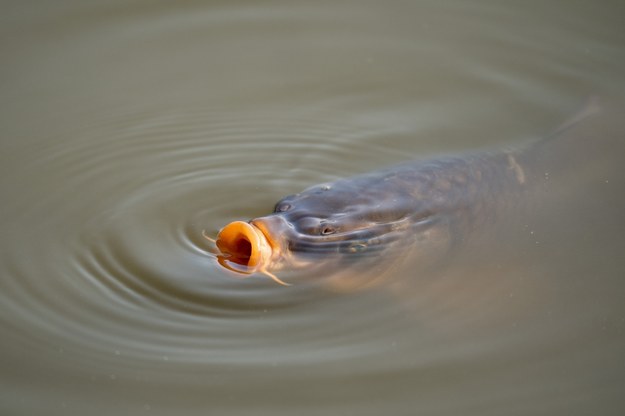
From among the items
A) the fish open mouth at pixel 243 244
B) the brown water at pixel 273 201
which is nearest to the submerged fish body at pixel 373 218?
the fish open mouth at pixel 243 244

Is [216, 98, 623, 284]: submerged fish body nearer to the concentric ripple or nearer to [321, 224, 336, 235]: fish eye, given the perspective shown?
[321, 224, 336, 235]: fish eye

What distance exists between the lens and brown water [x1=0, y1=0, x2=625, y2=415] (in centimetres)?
324

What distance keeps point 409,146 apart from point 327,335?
1.55 meters

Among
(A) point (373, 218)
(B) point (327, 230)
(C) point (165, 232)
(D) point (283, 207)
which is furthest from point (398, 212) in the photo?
(C) point (165, 232)

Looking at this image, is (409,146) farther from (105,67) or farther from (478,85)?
(105,67)

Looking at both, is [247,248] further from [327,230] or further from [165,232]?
[165,232]

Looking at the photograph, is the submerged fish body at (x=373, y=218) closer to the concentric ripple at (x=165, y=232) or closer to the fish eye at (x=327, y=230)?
the fish eye at (x=327, y=230)

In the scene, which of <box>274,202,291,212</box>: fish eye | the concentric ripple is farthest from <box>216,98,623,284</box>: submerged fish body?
the concentric ripple

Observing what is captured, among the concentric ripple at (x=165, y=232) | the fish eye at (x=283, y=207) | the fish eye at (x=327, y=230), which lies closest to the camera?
the concentric ripple at (x=165, y=232)

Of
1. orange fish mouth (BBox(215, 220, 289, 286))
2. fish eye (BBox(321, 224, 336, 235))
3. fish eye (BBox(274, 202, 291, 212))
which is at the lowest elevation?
orange fish mouth (BBox(215, 220, 289, 286))

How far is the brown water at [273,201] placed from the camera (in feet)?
10.6

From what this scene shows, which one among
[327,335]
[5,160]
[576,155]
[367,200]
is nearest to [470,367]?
[327,335]

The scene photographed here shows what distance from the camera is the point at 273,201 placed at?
4.17m

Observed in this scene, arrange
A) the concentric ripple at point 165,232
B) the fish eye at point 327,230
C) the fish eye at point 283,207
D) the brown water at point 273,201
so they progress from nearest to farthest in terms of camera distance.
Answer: the brown water at point 273,201 < the concentric ripple at point 165,232 < the fish eye at point 327,230 < the fish eye at point 283,207
